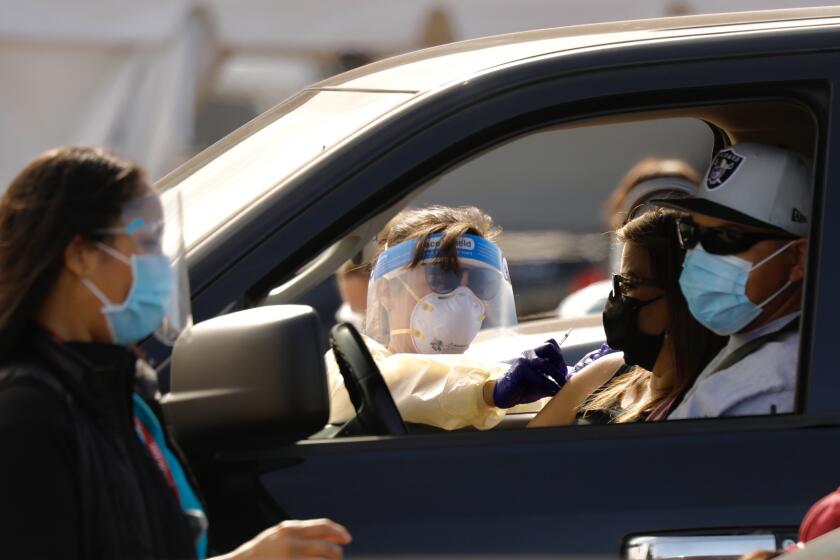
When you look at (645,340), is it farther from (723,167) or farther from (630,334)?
(723,167)

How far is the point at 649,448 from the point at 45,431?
1003 millimetres

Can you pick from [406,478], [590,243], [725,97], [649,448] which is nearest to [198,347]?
[406,478]

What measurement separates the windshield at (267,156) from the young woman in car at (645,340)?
728mm

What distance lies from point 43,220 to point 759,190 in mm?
1368

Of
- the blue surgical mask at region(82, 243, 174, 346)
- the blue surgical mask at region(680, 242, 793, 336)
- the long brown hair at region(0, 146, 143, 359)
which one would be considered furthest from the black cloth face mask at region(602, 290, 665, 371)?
the long brown hair at region(0, 146, 143, 359)

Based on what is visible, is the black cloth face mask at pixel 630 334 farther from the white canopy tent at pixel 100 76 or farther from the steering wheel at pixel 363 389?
the white canopy tent at pixel 100 76

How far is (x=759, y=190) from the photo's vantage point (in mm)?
2672

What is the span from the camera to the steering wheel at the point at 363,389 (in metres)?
2.54

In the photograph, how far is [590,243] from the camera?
518 inches

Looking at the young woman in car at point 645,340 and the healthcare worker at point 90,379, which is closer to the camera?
the healthcare worker at point 90,379

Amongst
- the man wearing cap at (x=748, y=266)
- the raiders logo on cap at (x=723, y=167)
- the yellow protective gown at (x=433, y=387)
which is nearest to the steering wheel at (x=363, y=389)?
the yellow protective gown at (x=433, y=387)

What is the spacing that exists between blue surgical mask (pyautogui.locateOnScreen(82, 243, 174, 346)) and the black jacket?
0.13 ft

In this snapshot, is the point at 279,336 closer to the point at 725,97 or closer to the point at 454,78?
the point at 454,78

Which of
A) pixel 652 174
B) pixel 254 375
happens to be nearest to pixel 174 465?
pixel 254 375
